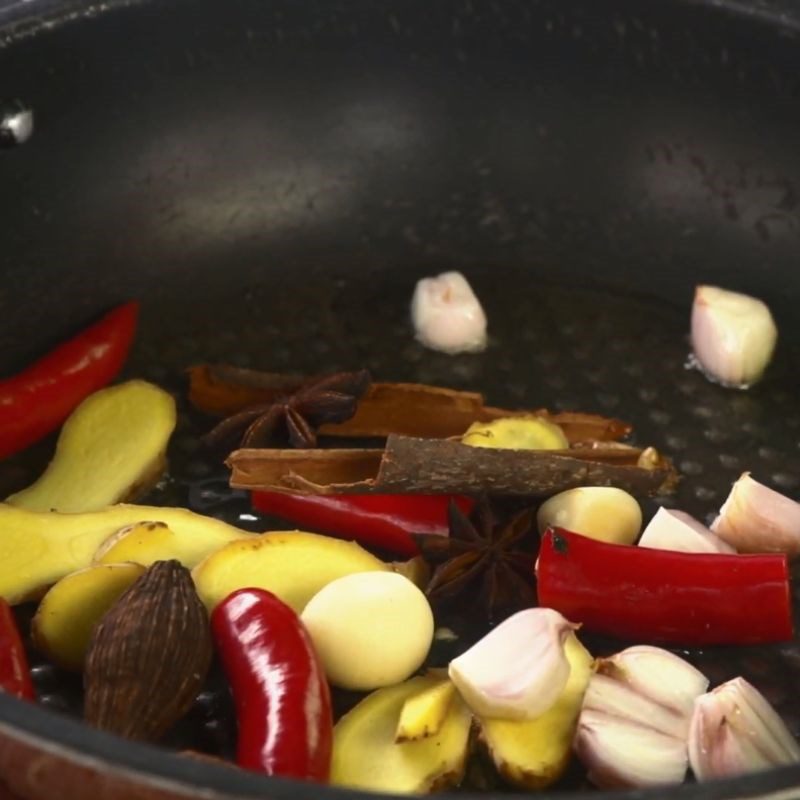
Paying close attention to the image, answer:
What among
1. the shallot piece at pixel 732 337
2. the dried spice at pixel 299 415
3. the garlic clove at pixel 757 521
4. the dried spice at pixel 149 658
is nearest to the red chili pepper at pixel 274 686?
the dried spice at pixel 149 658

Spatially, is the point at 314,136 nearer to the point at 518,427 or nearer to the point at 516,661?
the point at 518,427

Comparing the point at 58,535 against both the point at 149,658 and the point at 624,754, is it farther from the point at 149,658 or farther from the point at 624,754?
the point at 624,754

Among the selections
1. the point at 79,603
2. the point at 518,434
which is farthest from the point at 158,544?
the point at 518,434

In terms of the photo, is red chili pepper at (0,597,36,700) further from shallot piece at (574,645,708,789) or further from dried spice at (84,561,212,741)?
shallot piece at (574,645,708,789)

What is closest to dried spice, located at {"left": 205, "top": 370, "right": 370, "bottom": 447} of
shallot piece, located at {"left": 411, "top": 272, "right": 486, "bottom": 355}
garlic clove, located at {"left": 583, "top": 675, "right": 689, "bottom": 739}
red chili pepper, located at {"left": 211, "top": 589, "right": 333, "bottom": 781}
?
shallot piece, located at {"left": 411, "top": 272, "right": 486, "bottom": 355}

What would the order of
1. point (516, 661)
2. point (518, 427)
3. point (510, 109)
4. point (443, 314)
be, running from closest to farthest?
1. point (516, 661)
2. point (518, 427)
3. point (443, 314)
4. point (510, 109)

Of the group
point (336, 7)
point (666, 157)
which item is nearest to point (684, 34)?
point (666, 157)
